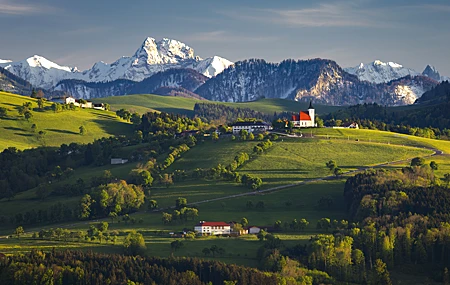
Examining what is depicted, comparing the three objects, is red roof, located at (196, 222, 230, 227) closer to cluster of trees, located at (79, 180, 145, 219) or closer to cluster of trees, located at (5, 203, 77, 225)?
cluster of trees, located at (79, 180, 145, 219)

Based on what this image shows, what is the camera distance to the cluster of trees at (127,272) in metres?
111

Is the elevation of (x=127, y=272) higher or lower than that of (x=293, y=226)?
lower

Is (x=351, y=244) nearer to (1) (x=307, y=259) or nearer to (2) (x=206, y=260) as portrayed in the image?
(1) (x=307, y=259)

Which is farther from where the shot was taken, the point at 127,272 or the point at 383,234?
the point at 383,234

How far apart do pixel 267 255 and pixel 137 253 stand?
20339 mm

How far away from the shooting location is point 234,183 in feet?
582

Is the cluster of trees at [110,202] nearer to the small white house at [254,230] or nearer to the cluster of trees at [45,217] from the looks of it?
the cluster of trees at [45,217]

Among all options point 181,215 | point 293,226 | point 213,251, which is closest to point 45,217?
point 181,215

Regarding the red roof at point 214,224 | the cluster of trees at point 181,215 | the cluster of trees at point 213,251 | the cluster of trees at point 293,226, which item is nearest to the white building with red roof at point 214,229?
the red roof at point 214,224

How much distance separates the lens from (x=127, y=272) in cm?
11381

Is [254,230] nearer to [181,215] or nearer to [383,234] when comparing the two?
[181,215]

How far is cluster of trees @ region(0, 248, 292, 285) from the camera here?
11094cm

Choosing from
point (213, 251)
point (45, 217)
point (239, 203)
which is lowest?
point (45, 217)

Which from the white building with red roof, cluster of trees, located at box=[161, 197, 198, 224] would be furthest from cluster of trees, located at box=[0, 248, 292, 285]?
cluster of trees, located at box=[161, 197, 198, 224]
